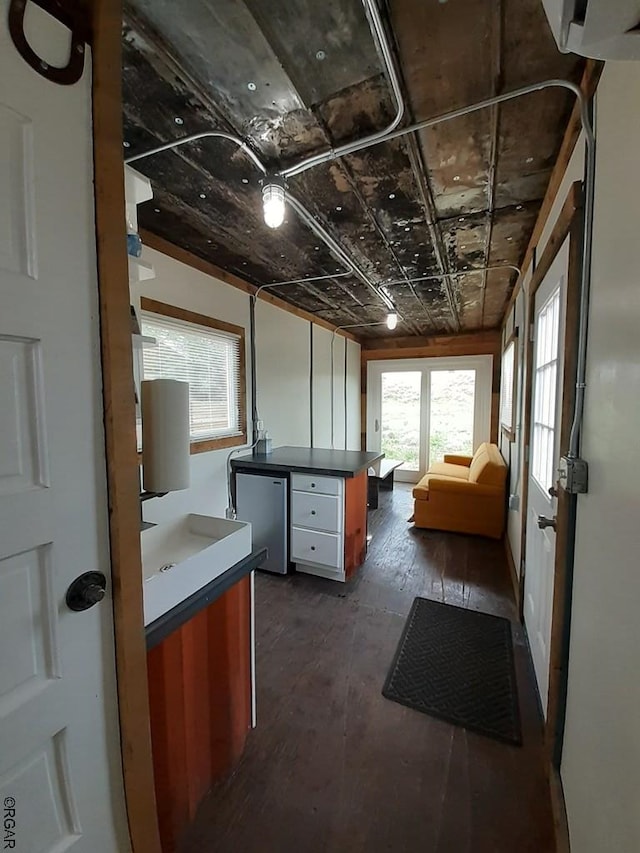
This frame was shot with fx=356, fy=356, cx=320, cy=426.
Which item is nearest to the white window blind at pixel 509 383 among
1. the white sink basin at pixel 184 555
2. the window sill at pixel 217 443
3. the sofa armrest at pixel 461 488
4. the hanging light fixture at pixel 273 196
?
the sofa armrest at pixel 461 488

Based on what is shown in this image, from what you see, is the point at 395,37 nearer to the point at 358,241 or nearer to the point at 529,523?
the point at 358,241

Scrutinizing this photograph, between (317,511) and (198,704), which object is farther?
(317,511)

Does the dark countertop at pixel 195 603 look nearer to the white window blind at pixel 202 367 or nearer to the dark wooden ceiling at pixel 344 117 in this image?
the white window blind at pixel 202 367

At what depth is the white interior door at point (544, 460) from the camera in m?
1.49

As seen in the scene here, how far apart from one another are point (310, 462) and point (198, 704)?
189cm

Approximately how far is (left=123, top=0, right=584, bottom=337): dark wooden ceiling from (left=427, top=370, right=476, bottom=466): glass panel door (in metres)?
Answer: 3.26

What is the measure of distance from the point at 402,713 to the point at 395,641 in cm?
49

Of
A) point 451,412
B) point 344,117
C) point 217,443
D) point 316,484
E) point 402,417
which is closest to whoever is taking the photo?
point 344,117

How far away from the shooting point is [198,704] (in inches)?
47.5

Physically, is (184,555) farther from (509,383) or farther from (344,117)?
(509,383)

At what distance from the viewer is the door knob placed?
71 centimetres

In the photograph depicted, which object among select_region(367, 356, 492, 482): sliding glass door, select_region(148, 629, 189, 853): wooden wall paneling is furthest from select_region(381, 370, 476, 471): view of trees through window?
select_region(148, 629, 189, 853): wooden wall paneling

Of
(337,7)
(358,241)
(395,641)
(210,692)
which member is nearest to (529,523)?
(395,641)

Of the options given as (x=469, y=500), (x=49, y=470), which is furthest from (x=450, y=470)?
(x=49, y=470)
